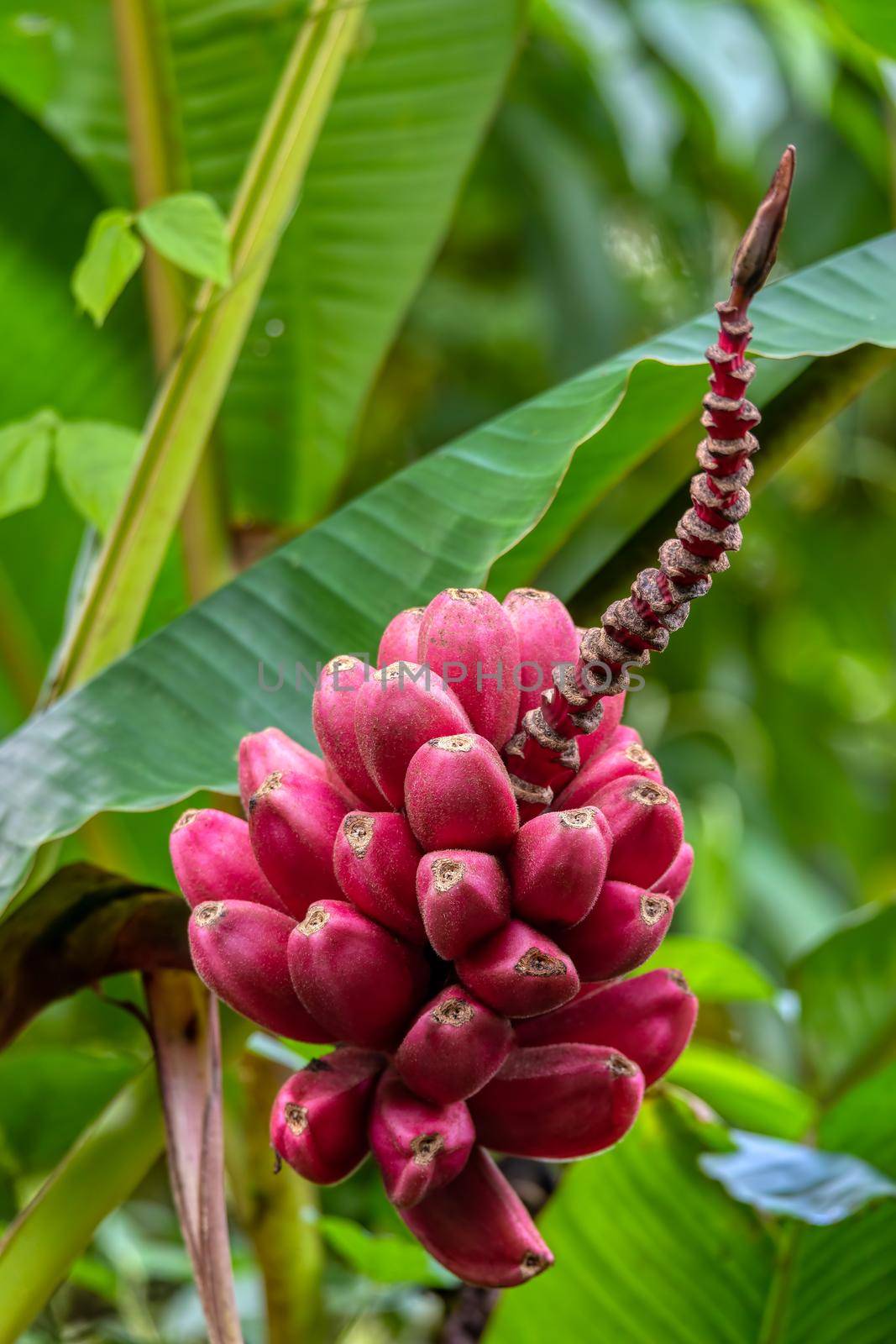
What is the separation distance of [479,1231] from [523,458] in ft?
1.48

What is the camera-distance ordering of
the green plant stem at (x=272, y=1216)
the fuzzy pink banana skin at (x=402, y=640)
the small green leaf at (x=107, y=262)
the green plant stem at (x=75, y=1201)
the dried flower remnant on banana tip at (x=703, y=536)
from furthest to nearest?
the green plant stem at (x=272, y=1216) → the small green leaf at (x=107, y=262) → the green plant stem at (x=75, y=1201) → the fuzzy pink banana skin at (x=402, y=640) → the dried flower remnant on banana tip at (x=703, y=536)

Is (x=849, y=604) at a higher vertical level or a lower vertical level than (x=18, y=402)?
lower

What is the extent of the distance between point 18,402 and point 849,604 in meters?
1.89

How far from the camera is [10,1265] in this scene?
27.7 inches

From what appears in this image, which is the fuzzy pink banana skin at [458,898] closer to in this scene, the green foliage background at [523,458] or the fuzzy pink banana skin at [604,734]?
the fuzzy pink banana skin at [604,734]

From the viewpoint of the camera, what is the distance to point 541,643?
595 millimetres

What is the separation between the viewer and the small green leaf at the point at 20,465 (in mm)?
905

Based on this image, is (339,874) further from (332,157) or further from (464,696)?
(332,157)

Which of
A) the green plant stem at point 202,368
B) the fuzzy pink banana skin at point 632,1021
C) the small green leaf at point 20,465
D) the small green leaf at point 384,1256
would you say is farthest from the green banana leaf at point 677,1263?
the small green leaf at point 20,465

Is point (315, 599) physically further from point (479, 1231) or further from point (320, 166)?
point (320, 166)

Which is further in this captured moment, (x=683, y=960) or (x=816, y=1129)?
(x=683, y=960)

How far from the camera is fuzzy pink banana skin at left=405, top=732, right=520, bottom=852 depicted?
1.64ft

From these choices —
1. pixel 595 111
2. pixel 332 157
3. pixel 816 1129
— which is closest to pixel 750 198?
pixel 595 111

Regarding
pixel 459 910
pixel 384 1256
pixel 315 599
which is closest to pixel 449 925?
pixel 459 910
